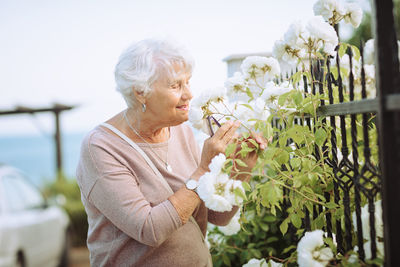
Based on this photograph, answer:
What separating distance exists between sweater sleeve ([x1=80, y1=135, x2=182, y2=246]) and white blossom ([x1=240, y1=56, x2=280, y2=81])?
0.63 meters

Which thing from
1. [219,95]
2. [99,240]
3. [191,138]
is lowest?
[99,240]

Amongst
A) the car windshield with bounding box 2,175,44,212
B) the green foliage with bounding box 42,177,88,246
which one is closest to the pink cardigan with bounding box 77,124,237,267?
the car windshield with bounding box 2,175,44,212

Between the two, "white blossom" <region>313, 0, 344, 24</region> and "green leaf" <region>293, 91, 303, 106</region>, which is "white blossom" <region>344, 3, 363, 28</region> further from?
"green leaf" <region>293, 91, 303, 106</region>

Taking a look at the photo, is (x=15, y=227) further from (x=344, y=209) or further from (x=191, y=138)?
(x=344, y=209)

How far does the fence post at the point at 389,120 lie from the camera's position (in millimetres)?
1062

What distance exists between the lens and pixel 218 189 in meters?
1.42

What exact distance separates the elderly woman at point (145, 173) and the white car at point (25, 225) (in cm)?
329

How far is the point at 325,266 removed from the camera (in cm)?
132

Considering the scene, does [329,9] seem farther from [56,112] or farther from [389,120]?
[56,112]

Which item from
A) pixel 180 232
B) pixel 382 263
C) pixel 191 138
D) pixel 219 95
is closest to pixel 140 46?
pixel 219 95

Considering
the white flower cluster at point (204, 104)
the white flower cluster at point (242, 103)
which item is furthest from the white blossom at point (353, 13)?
the white flower cluster at point (204, 104)

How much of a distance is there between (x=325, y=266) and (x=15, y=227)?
14.6 feet

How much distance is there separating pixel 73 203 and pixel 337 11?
9.55 m

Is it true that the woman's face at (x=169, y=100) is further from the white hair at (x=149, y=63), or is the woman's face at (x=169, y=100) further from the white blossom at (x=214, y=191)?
the white blossom at (x=214, y=191)
